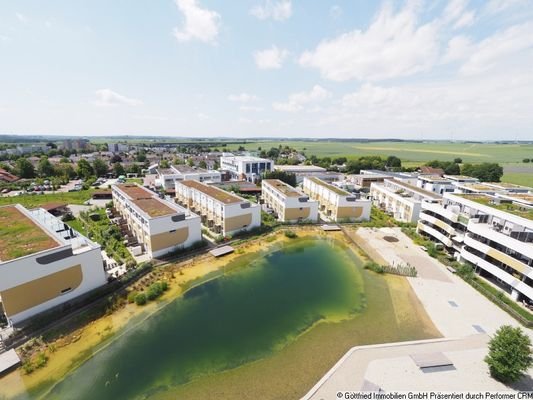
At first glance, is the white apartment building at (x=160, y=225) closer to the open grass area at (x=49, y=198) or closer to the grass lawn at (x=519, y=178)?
the open grass area at (x=49, y=198)

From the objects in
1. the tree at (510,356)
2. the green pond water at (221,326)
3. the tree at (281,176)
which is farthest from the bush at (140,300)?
the tree at (281,176)

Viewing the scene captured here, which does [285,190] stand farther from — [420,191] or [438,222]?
[420,191]

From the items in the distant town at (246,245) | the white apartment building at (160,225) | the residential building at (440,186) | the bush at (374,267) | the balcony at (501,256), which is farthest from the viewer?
the residential building at (440,186)

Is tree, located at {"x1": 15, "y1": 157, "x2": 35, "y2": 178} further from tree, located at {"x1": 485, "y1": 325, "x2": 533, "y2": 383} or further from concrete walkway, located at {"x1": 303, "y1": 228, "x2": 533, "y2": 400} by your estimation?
tree, located at {"x1": 485, "y1": 325, "x2": 533, "y2": 383}

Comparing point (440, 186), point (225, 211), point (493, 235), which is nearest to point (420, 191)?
point (440, 186)

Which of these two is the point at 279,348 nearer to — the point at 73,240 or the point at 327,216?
the point at 73,240

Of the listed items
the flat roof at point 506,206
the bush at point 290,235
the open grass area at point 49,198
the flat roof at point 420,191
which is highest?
the flat roof at point 506,206

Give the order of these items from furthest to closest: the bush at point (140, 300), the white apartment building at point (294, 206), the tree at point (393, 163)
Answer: the tree at point (393, 163)
the white apartment building at point (294, 206)
the bush at point (140, 300)

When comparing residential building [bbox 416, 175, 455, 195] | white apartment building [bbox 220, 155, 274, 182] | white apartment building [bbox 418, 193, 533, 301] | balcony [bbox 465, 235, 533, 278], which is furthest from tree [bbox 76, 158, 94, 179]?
residential building [bbox 416, 175, 455, 195]
